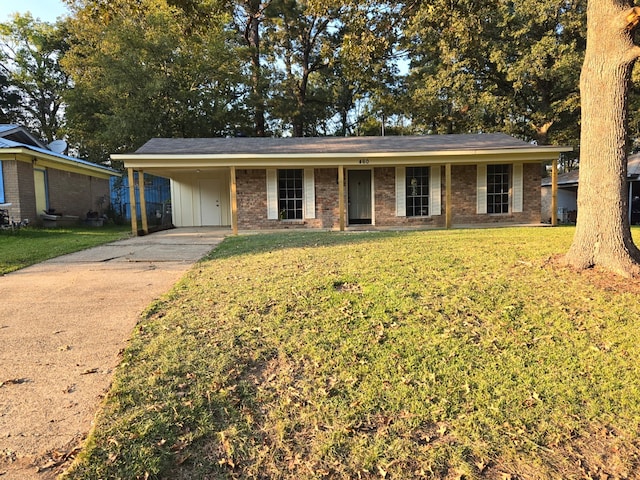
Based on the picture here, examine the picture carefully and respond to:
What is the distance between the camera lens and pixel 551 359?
3270mm

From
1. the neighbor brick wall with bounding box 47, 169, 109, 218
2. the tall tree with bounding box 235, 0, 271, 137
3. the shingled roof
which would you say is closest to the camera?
the shingled roof

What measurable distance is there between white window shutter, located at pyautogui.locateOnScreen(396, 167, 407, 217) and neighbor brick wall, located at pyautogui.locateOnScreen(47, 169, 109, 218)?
13103mm

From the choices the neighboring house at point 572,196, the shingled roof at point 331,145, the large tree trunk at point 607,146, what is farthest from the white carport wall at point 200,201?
the neighboring house at point 572,196

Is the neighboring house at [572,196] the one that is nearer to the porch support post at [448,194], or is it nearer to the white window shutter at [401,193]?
the porch support post at [448,194]

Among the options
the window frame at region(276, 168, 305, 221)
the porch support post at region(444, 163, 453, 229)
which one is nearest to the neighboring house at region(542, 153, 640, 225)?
the porch support post at region(444, 163, 453, 229)

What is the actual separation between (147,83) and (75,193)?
18.8 feet

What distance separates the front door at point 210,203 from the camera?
1692 centimetres

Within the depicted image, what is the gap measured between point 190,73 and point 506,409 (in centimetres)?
2169

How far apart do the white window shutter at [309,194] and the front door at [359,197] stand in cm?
137

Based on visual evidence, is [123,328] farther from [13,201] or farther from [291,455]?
[13,201]

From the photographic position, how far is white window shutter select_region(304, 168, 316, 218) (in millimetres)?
14016

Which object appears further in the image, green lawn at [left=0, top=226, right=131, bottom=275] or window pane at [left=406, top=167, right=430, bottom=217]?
window pane at [left=406, top=167, right=430, bottom=217]

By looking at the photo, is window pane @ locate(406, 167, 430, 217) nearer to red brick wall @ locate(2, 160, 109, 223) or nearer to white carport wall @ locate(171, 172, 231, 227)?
white carport wall @ locate(171, 172, 231, 227)

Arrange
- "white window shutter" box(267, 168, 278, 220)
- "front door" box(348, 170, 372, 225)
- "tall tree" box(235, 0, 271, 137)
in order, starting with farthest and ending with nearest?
"tall tree" box(235, 0, 271, 137)
"front door" box(348, 170, 372, 225)
"white window shutter" box(267, 168, 278, 220)
